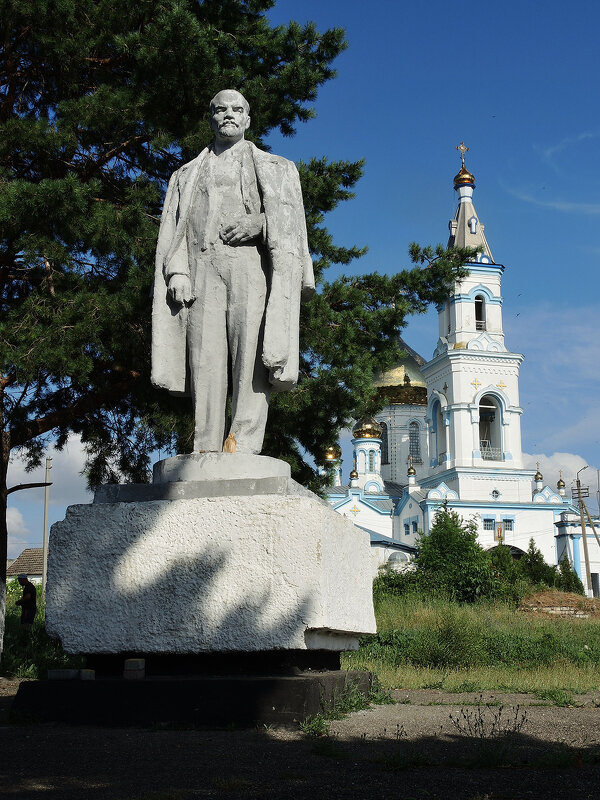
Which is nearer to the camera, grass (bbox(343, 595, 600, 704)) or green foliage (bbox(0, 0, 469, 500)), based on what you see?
grass (bbox(343, 595, 600, 704))

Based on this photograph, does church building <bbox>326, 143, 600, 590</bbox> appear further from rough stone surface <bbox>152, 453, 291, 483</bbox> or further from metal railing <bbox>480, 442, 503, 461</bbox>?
rough stone surface <bbox>152, 453, 291, 483</bbox>

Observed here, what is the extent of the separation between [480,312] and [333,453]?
40526mm

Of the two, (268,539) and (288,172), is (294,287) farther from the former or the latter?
(268,539)

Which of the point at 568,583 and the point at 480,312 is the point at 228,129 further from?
the point at 480,312

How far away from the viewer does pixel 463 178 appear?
5094 centimetres

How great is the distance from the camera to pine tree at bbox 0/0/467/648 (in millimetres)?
7949

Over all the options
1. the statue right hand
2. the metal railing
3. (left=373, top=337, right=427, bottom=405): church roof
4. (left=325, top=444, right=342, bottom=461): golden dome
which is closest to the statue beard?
the statue right hand

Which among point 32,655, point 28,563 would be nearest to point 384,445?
point 28,563

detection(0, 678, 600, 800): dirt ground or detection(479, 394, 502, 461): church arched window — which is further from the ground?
detection(479, 394, 502, 461): church arched window

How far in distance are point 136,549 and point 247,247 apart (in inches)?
68.8

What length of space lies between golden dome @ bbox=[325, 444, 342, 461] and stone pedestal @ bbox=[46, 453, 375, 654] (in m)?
5.18

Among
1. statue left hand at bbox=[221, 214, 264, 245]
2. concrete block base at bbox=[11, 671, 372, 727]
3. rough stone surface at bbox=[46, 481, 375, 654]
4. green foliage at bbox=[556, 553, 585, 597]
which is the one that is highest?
statue left hand at bbox=[221, 214, 264, 245]

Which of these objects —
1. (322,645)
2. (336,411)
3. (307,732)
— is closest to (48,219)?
(336,411)

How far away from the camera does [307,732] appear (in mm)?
3682
